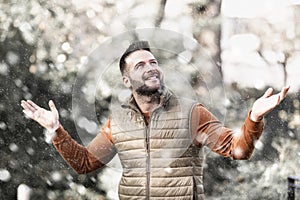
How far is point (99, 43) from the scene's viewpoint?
9.83 ft

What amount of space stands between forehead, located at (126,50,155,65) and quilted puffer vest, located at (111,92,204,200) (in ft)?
0.56

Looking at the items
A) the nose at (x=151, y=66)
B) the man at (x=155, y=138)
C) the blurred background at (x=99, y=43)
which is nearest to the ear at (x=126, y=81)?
the man at (x=155, y=138)

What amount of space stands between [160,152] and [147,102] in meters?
0.22

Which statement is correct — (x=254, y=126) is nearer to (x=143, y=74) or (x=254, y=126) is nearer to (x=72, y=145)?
(x=143, y=74)

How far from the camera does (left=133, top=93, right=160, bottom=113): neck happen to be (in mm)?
2123

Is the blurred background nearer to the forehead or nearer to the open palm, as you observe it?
the forehead

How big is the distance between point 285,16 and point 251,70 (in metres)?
0.38

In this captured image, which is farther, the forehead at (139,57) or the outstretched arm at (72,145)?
the outstretched arm at (72,145)

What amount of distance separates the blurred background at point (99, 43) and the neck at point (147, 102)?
0.94m

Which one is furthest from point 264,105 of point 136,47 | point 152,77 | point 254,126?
point 136,47

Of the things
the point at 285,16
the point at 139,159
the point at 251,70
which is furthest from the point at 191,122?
the point at 285,16

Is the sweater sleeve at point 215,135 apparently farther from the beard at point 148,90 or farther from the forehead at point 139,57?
the forehead at point 139,57

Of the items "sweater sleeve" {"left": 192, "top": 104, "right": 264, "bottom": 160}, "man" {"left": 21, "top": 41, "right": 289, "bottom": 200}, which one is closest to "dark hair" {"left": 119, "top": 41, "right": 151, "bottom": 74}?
"man" {"left": 21, "top": 41, "right": 289, "bottom": 200}

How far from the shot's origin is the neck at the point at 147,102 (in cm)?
212
